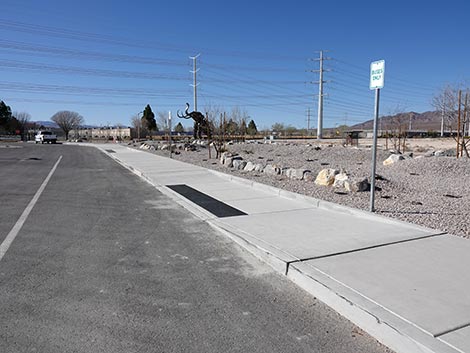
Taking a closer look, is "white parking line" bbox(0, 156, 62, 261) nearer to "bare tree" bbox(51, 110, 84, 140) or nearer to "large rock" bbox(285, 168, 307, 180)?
"large rock" bbox(285, 168, 307, 180)

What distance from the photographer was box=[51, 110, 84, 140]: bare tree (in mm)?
99312

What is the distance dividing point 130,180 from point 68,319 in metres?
9.77

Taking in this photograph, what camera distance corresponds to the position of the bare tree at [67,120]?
3910 inches

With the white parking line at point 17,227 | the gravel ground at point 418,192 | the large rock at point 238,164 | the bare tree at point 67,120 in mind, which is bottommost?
the white parking line at point 17,227

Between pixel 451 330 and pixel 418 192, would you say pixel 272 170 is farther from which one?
pixel 451 330

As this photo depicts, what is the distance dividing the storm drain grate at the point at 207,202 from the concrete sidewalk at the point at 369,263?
81mm

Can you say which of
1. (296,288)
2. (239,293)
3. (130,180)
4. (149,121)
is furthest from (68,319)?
(149,121)

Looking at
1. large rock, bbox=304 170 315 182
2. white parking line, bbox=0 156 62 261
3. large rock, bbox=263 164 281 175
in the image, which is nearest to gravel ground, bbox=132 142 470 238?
large rock, bbox=304 170 315 182

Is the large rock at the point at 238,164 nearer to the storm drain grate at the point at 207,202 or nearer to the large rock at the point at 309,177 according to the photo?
the large rock at the point at 309,177

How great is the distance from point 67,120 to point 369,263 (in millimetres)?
110897

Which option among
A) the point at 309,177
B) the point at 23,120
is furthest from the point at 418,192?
the point at 23,120

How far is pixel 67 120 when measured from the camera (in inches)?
4021

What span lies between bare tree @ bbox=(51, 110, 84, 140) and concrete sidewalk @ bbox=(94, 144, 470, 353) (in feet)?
338

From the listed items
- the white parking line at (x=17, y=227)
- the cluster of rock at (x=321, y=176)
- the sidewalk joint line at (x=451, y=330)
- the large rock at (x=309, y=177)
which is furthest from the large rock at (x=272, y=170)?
the sidewalk joint line at (x=451, y=330)
